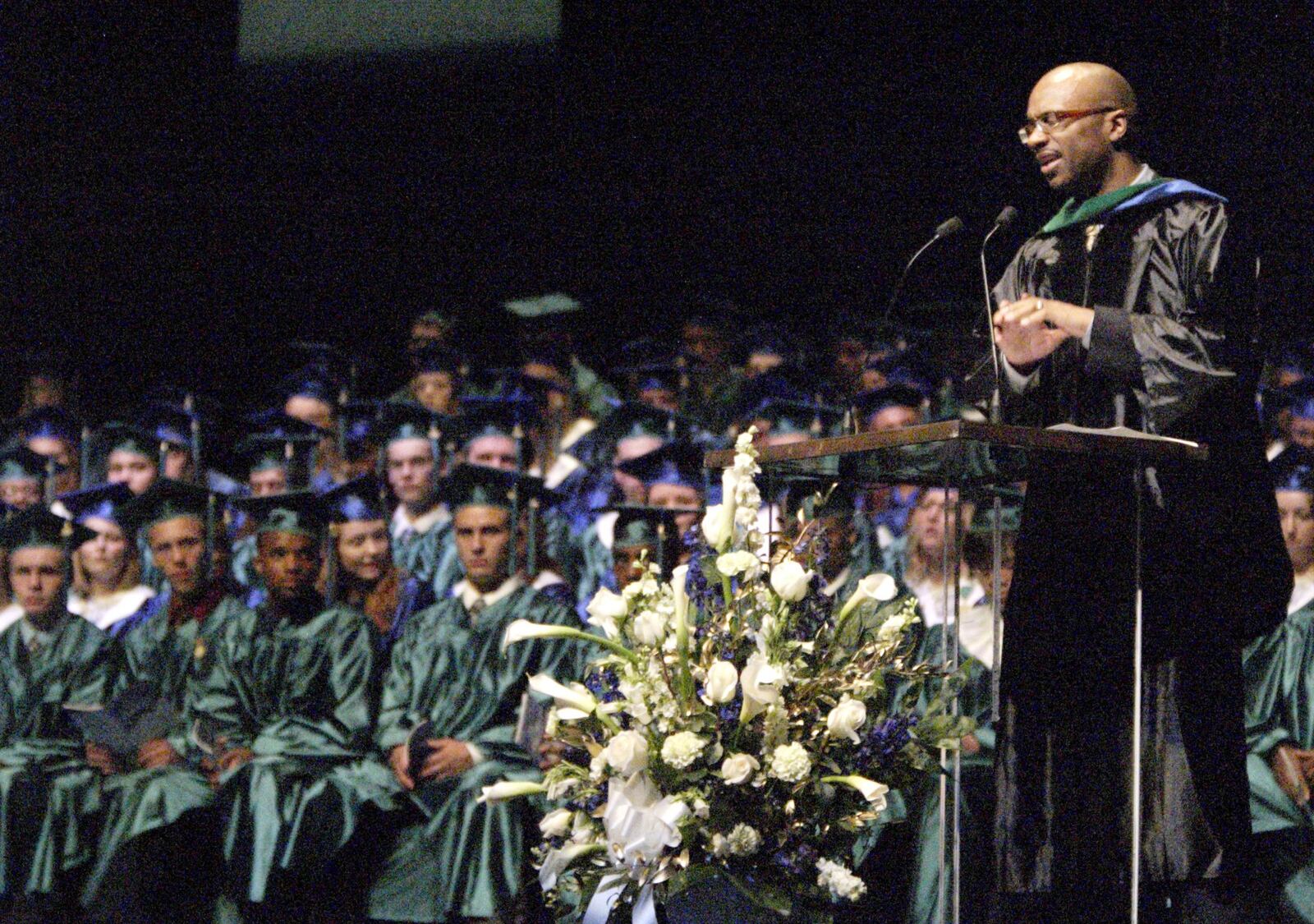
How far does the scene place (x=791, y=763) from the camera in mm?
2252

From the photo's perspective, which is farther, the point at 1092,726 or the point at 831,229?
the point at 831,229

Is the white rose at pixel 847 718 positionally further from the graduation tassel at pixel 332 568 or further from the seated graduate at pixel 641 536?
the graduation tassel at pixel 332 568

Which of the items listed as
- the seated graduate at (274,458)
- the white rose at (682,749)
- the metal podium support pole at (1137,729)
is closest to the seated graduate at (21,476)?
the seated graduate at (274,458)

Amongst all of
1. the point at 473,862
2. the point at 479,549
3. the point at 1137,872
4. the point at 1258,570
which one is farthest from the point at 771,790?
the point at 479,549

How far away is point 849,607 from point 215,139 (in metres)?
5.62

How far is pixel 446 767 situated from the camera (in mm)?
5383

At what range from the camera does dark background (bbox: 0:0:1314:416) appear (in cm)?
616

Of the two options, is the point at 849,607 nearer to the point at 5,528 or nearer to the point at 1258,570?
the point at 1258,570

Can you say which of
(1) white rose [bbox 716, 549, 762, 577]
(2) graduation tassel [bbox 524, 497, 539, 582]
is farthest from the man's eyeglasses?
(2) graduation tassel [bbox 524, 497, 539, 582]

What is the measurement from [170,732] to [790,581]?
3928 millimetres

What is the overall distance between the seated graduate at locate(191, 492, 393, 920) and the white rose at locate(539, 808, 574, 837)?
3075 mm

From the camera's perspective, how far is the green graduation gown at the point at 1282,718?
4.66m

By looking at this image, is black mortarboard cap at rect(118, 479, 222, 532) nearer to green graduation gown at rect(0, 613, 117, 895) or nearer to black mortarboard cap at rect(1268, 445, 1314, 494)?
green graduation gown at rect(0, 613, 117, 895)

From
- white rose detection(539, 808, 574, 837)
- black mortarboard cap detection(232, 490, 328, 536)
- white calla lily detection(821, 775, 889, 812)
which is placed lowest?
white rose detection(539, 808, 574, 837)
